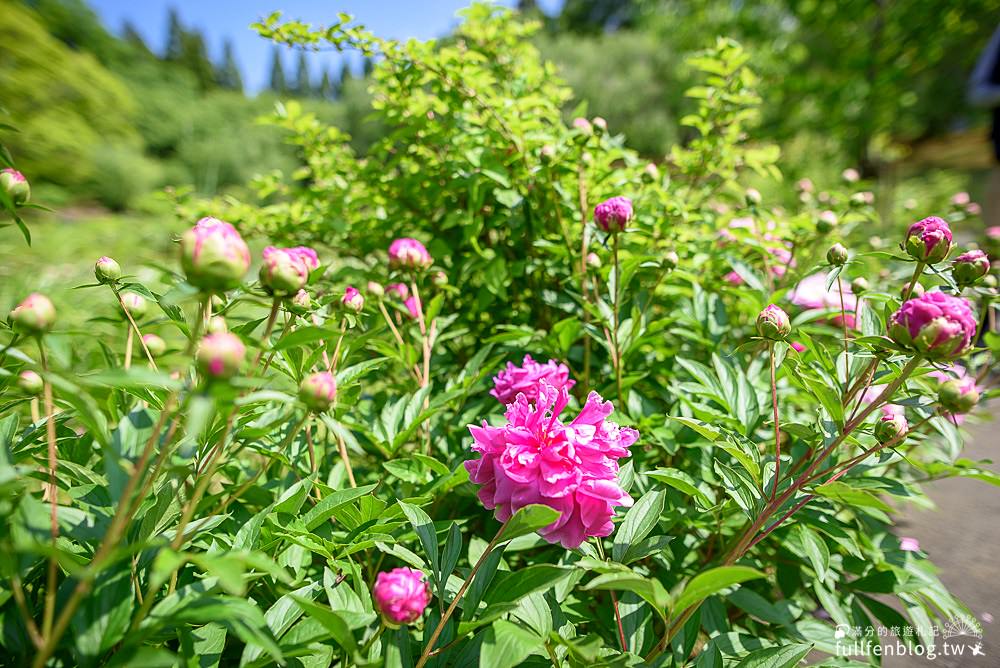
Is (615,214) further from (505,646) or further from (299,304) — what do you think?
(505,646)

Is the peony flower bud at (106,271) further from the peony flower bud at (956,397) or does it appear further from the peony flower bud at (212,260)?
the peony flower bud at (956,397)

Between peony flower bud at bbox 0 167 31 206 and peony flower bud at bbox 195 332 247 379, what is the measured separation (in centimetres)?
34

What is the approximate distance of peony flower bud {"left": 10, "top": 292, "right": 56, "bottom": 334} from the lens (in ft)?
1.28

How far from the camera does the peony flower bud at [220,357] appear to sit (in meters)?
0.31

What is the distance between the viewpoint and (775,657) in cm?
51

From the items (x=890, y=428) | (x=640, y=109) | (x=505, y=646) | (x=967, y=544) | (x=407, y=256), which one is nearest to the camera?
(x=505, y=646)

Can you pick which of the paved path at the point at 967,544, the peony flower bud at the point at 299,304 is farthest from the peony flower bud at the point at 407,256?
the paved path at the point at 967,544

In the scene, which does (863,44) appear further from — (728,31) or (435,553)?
(435,553)

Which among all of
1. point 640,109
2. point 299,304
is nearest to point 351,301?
point 299,304

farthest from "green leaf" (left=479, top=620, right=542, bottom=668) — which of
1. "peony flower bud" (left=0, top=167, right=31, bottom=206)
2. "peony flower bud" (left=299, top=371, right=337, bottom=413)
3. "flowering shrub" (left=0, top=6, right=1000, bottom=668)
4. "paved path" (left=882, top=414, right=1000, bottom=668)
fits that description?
"paved path" (left=882, top=414, right=1000, bottom=668)

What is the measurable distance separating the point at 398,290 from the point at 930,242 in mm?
725

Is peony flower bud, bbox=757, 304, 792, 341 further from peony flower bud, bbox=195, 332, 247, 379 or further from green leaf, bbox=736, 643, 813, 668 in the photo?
peony flower bud, bbox=195, 332, 247, 379

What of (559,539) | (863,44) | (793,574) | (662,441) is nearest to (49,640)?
(559,539)

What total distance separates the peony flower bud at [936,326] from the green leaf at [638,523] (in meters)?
0.28
